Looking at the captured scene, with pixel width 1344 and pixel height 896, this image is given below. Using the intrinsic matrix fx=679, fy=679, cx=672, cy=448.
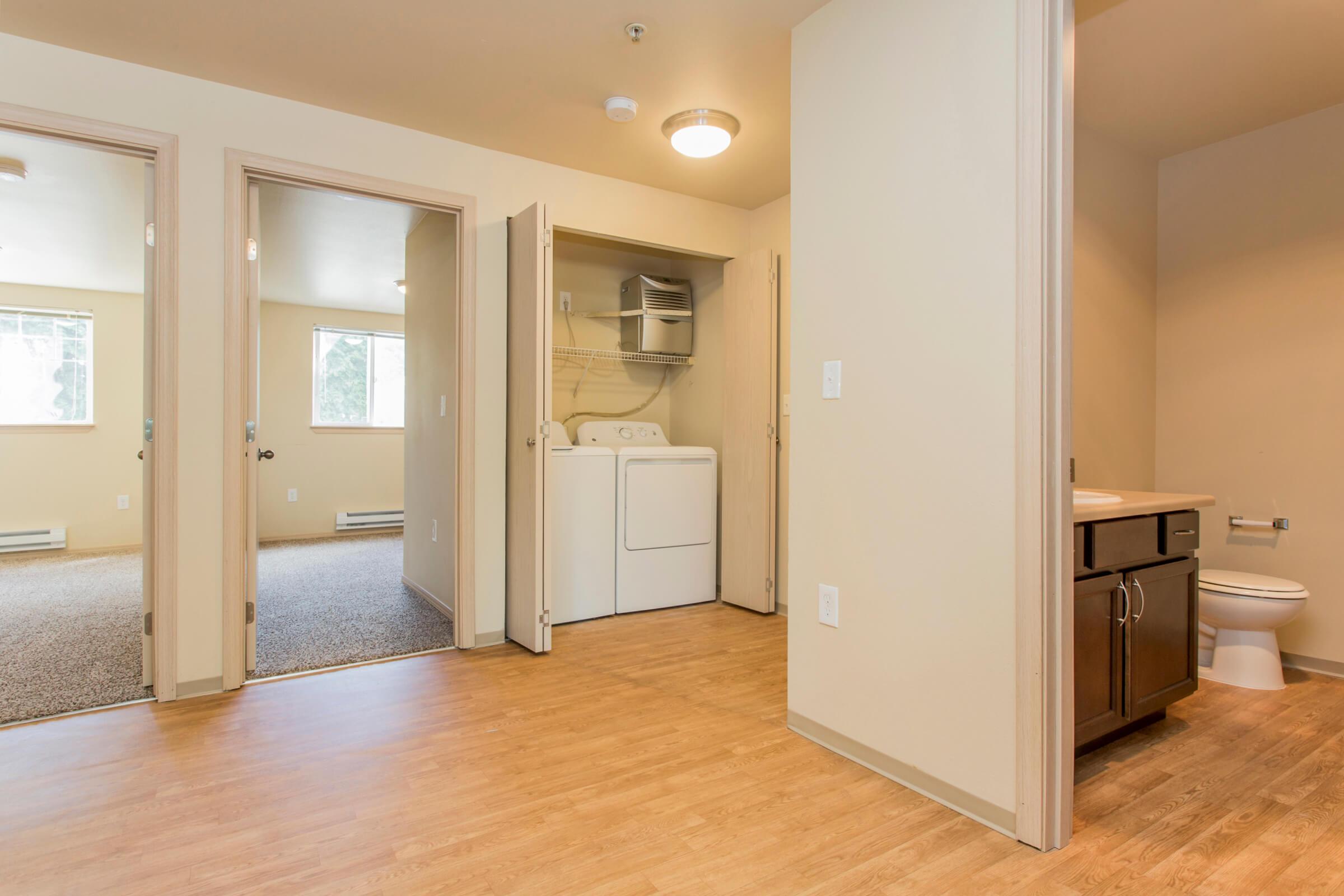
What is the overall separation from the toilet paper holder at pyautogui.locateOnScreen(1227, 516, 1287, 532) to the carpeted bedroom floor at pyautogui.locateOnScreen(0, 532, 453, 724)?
3.63 m

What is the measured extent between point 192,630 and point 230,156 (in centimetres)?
176

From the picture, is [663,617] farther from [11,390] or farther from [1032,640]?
[11,390]

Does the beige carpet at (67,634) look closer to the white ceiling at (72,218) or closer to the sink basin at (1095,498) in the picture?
the white ceiling at (72,218)

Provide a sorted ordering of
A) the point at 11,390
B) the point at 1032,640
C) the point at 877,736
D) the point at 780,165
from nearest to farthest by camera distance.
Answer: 1. the point at 1032,640
2. the point at 877,736
3. the point at 780,165
4. the point at 11,390

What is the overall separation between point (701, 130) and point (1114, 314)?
6.81 ft

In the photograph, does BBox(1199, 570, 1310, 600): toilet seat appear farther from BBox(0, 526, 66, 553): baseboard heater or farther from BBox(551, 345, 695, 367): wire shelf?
BBox(0, 526, 66, 553): baseboard heater

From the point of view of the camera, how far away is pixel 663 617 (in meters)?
3.65

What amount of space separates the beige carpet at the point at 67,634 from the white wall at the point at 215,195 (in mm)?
463

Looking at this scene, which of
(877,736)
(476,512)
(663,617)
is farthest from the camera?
(663,617)

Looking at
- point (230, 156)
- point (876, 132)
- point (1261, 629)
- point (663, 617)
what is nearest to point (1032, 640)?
point (876, 132)

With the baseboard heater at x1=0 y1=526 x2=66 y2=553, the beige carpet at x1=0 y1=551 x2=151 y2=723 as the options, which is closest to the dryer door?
the beige carpet at x1=0 y1=551 x2=151 y2=723

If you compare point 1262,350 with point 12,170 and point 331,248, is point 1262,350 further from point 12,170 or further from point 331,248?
point 12,170

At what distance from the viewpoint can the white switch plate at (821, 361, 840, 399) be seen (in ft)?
6.75

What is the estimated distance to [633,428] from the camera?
4223 mm
